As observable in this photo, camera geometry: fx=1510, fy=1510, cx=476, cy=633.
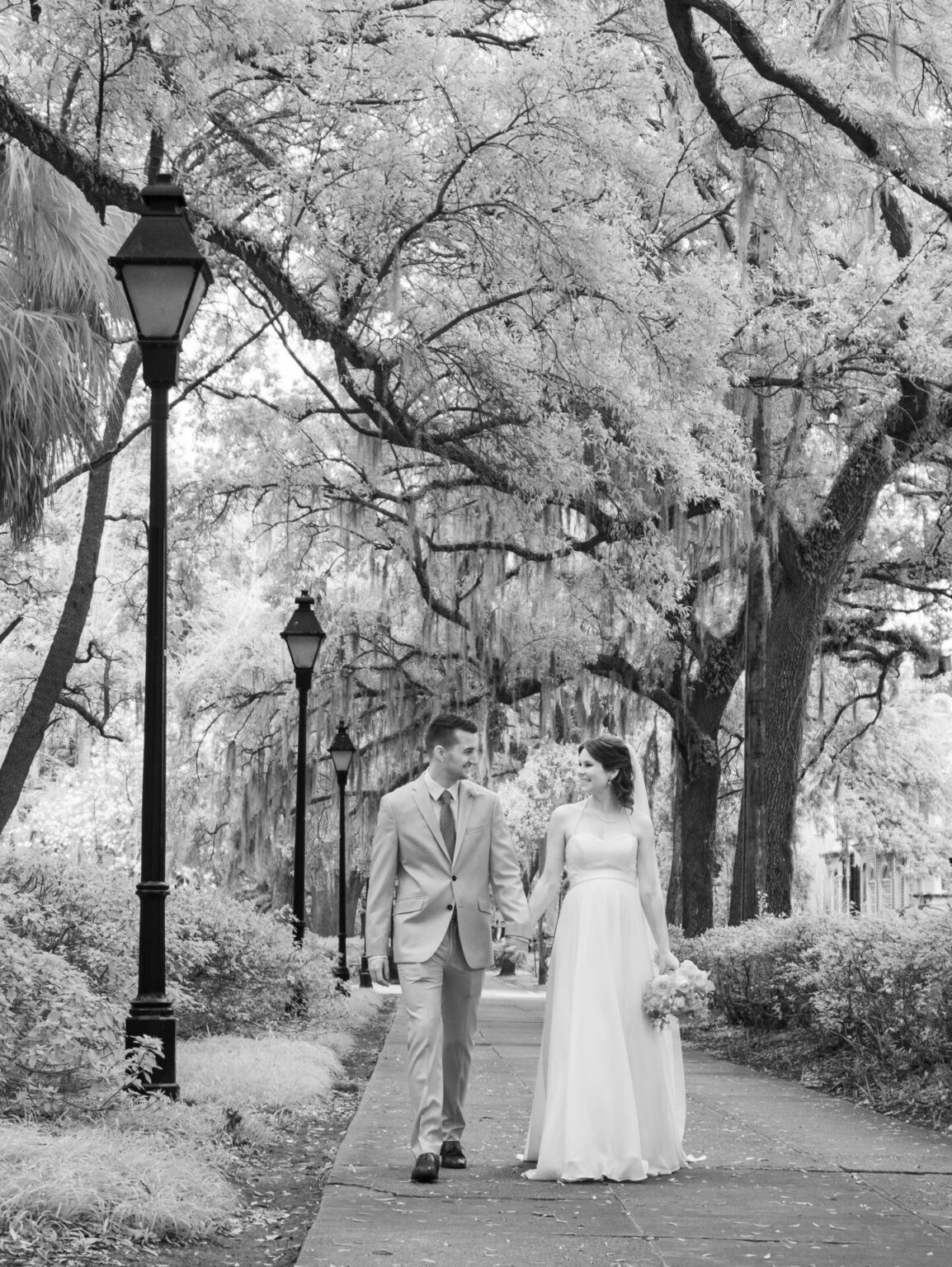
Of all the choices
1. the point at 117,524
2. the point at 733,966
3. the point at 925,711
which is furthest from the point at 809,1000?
the point at 925,711

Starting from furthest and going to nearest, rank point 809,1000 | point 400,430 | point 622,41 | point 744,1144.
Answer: point 400,430
point 622,41
point 809,1000
point 744,1144

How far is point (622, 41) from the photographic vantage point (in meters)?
11.6

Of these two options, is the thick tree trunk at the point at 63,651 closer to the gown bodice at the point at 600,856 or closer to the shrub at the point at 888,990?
the shrub at the point at 888,990

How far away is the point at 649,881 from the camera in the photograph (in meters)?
6.59

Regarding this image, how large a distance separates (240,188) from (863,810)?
26.7 meters

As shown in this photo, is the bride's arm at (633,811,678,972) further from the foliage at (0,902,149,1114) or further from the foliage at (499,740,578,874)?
the foliage at (499,740,578,874)

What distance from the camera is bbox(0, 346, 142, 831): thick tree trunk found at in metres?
14.7

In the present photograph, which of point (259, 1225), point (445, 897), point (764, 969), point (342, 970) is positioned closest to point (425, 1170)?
point (259, 1225)

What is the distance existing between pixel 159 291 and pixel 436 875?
3199 millimetres

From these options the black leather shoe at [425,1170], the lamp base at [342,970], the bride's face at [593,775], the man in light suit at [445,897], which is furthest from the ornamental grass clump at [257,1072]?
the lamp base at [342,970]

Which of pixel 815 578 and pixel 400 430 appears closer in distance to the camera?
pixel 400 430

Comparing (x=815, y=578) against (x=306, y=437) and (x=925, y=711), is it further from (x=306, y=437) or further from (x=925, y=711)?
(x=925, y=711)

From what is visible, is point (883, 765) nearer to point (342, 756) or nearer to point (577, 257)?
point (342, 756)

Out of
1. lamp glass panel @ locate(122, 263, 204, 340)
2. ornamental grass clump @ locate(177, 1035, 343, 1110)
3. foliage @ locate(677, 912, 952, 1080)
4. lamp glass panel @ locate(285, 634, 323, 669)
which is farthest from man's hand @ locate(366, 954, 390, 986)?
lamp glass panel @ locate(285, 634, 323, 669)
